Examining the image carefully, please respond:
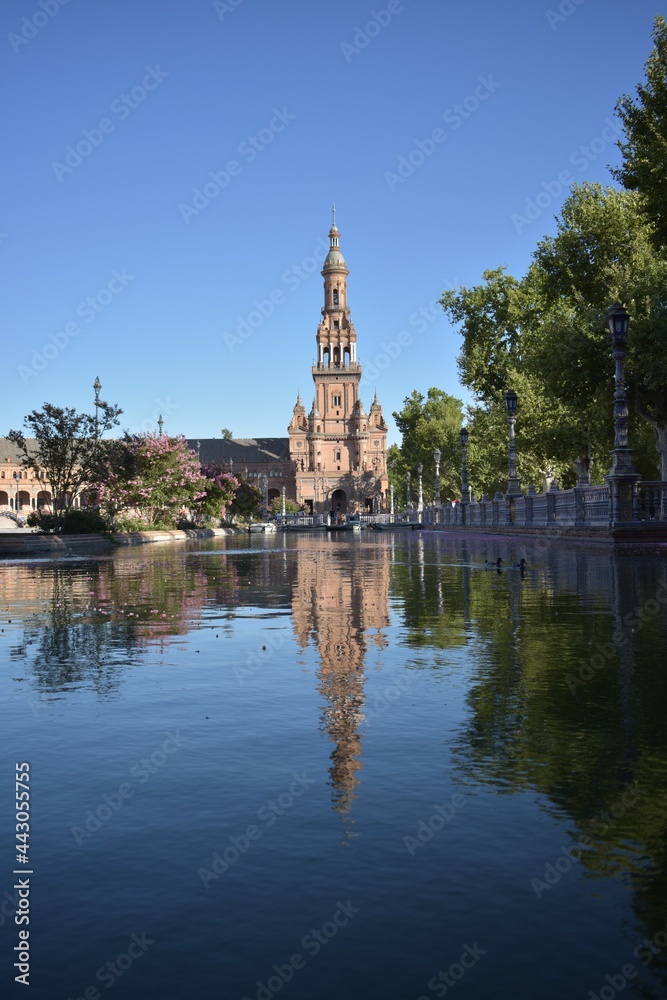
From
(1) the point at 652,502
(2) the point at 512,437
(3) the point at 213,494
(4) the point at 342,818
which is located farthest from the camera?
(3) the point at 213,494

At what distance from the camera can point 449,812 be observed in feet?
14.6

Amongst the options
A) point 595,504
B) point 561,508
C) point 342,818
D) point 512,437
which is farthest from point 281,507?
point 342,818

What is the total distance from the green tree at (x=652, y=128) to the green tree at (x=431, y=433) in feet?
238

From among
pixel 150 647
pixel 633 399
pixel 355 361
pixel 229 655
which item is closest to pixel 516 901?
pixel 229 655

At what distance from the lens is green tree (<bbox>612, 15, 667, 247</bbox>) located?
1288 inches

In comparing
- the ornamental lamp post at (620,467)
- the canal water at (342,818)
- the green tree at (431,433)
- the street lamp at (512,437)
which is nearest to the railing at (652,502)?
the ornamental lamp post at (620,467)

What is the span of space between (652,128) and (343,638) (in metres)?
27.1

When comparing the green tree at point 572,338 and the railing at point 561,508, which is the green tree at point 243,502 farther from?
the railing at point 561,508

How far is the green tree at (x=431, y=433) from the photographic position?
11425cm

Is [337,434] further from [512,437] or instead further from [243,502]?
[512,437]

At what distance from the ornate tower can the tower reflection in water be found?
161 metres

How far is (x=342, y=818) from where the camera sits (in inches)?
173

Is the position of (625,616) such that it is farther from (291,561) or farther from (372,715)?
(291,561)

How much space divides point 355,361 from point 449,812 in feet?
606
